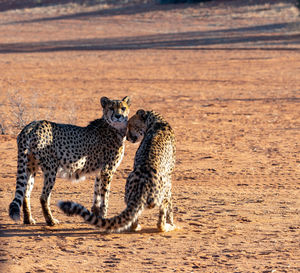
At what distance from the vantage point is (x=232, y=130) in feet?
43.2

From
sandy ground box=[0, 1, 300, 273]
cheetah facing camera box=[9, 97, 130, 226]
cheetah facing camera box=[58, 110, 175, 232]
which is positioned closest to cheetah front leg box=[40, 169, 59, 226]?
cheetah facing camera box=[9, 97, 130, 226]

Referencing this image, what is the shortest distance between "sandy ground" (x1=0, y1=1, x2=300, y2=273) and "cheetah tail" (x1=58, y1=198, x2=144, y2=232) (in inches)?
9.5

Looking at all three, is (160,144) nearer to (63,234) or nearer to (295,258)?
(63,234)

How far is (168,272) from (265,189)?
11.3 ft

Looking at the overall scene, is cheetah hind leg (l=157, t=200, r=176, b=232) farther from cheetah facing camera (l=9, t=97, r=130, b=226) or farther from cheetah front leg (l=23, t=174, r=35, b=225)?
cheetah front leg (l=23, t=174, r=35, b=225)

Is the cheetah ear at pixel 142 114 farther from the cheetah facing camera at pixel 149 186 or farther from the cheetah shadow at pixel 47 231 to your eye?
the cheetah shadow at pixel 47 231

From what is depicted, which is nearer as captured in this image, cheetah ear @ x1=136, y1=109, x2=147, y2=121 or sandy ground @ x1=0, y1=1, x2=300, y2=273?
sandy ground @ x1=0, y1=1, x2=300, y2=273

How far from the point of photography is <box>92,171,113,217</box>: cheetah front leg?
714 centimetres

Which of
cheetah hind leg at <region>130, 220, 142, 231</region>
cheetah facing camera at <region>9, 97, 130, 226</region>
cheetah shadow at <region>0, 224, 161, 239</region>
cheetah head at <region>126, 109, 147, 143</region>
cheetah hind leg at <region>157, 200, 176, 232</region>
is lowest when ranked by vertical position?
cheetah shadow at <region>0, 224, 161, 239</region>

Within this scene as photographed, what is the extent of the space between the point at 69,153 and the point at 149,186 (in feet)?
3.48

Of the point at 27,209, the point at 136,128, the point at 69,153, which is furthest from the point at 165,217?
the point at 27,209

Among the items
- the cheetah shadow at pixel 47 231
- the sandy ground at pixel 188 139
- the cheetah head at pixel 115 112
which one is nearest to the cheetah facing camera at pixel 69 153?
the cheetah head at pixel 115 112

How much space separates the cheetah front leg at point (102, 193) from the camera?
7.14 metres

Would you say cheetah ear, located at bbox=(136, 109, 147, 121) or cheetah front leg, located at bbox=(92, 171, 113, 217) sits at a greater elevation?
cheetah ear, located at bbox=(136, 109, 147, 121)
